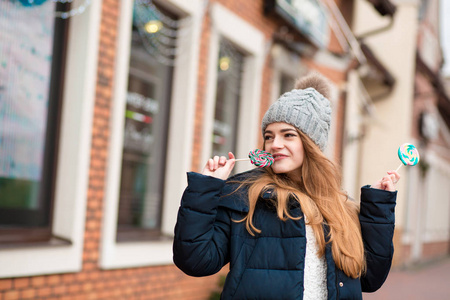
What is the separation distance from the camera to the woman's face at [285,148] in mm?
2295

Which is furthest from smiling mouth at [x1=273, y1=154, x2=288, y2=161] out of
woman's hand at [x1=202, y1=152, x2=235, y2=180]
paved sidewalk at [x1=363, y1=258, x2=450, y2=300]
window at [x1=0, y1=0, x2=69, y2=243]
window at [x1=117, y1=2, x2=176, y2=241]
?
paved sidewalk at [x1=363, y1=258, x2=450, y2=300]

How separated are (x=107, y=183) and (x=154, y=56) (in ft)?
5.00

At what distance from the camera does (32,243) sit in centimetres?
392

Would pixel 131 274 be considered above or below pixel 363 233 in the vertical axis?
below

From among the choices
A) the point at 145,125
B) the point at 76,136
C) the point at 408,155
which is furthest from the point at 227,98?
the point at 408,155

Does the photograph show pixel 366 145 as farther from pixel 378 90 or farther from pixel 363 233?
pixel 363 233

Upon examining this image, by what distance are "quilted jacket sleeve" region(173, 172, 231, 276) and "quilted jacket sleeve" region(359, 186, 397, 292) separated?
0.66m

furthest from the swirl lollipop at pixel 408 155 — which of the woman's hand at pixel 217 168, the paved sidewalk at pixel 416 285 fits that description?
the paved sidewalk at pixel 416 285

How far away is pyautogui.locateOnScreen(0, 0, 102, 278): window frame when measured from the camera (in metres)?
4.11

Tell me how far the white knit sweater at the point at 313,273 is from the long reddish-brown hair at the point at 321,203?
37mm

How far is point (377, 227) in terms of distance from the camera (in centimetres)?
229

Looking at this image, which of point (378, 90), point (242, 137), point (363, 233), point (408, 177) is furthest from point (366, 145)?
point (363, 233)

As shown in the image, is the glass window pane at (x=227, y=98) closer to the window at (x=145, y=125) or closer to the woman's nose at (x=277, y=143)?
the window at (x=145, y=125)

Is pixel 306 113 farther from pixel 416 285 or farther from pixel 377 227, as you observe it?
pixel 416 285
